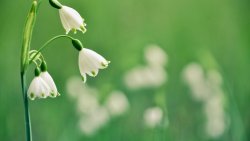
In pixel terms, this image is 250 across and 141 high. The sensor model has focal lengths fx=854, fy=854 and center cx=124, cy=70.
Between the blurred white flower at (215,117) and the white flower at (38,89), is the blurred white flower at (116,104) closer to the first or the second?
the blurred white flower at (215,117)

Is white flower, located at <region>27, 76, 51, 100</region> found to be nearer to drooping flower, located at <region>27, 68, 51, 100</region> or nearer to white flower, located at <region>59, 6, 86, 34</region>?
drooping flower, located at <region>27, 68, 51, 100</region>

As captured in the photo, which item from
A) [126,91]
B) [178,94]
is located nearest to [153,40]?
[178,94]

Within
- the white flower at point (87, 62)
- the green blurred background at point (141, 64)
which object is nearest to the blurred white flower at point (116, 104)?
the green blurred background at point (141, 64)

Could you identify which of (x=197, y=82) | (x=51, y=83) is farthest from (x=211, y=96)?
(x=51, y=83)

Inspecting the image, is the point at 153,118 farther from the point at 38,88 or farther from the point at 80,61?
the point at 38,88

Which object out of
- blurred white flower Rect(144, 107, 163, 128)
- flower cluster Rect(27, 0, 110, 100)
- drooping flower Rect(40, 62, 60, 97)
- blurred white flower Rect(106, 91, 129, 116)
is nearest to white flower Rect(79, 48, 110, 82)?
flower cluster Rect(27, 0, 110, 100)

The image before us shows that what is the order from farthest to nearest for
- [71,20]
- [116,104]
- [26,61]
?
[116,104], [71,20], [26,61]

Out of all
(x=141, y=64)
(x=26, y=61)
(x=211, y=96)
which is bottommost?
(x=141, y=64)

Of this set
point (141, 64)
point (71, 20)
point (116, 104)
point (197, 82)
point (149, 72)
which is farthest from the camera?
point (141, 64)
